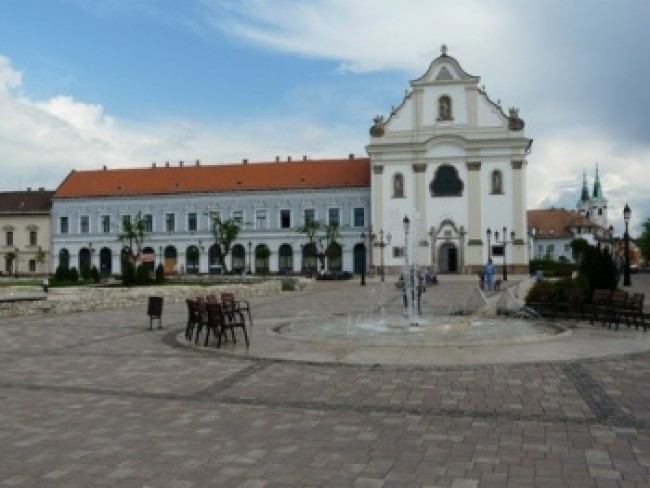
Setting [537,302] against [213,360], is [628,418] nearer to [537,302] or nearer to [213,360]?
[213,360]

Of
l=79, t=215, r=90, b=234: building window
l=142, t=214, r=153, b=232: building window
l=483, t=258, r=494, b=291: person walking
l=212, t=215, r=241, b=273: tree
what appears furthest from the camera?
l=79, t=215, r=90, b=234: building window

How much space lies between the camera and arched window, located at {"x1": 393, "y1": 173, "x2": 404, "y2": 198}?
65.1 meters

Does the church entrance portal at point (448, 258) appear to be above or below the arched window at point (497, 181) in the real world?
below

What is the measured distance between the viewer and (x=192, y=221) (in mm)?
73125

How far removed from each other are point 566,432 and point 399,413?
182 centimetres

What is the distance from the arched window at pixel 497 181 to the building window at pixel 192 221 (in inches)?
1194

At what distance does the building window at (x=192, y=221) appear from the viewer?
73.0 meters

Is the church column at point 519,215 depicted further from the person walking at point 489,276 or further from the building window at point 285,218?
the person walking at point 489,276

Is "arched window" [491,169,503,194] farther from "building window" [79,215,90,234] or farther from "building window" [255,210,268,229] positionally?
"building window" [79,215,90,234]

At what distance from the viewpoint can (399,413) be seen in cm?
791

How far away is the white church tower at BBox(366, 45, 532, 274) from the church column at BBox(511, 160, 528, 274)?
0.09m

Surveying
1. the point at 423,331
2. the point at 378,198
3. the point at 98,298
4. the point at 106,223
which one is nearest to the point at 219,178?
the point at 106,223

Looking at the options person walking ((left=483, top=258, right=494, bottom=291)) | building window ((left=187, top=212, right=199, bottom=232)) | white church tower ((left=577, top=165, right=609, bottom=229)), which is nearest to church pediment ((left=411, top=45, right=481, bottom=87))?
building window ((left=187, top=212, right=199, bottom=232))

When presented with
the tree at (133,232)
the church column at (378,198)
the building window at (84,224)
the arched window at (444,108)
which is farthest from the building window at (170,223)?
the arched window at (444,108)
